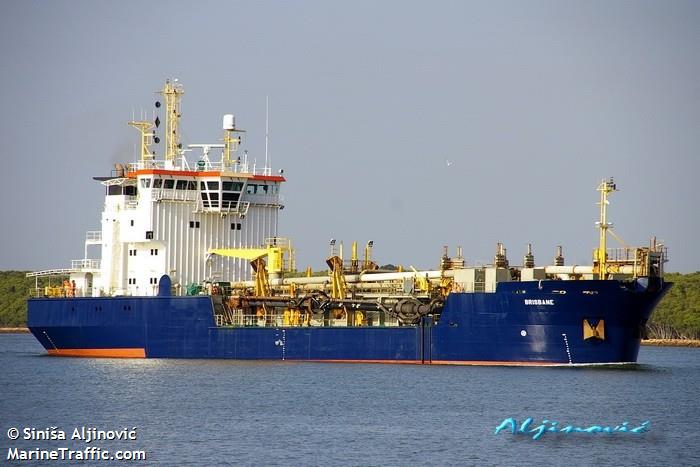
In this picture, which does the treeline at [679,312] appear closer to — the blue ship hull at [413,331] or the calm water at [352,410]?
the calm water at [352,410]

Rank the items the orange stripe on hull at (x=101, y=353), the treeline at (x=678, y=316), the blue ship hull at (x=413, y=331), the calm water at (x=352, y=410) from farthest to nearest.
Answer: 1. the treeline at (x=678, y=316)
2. the orange stripe on hull at (x=101, y=353)
3. the blue ship hull at (x=413, y=331)
4. the calm water at (x=352, y=410)

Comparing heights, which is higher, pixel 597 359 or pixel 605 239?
pixel 605 239

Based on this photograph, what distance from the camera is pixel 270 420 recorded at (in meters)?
Result: 34.2

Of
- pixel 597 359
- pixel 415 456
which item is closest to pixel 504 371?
pixel 597 359

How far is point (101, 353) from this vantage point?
5325 centimetres

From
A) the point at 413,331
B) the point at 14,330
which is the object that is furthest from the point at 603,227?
the point at 14,330

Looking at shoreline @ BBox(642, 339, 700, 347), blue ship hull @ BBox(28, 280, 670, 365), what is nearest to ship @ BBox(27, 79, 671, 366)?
blue ship hull @ BBox(28, 280, 670, 365)

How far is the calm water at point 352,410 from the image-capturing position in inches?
1169

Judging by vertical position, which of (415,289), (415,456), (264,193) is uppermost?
(264,193)

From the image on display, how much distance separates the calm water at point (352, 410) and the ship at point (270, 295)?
3.40 ft

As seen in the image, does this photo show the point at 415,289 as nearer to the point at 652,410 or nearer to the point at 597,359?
the point at 597,359

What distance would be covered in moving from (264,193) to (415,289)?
9332 millimetres

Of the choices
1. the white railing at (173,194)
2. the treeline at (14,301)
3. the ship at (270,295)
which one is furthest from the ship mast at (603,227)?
the treeline at (14,301)
